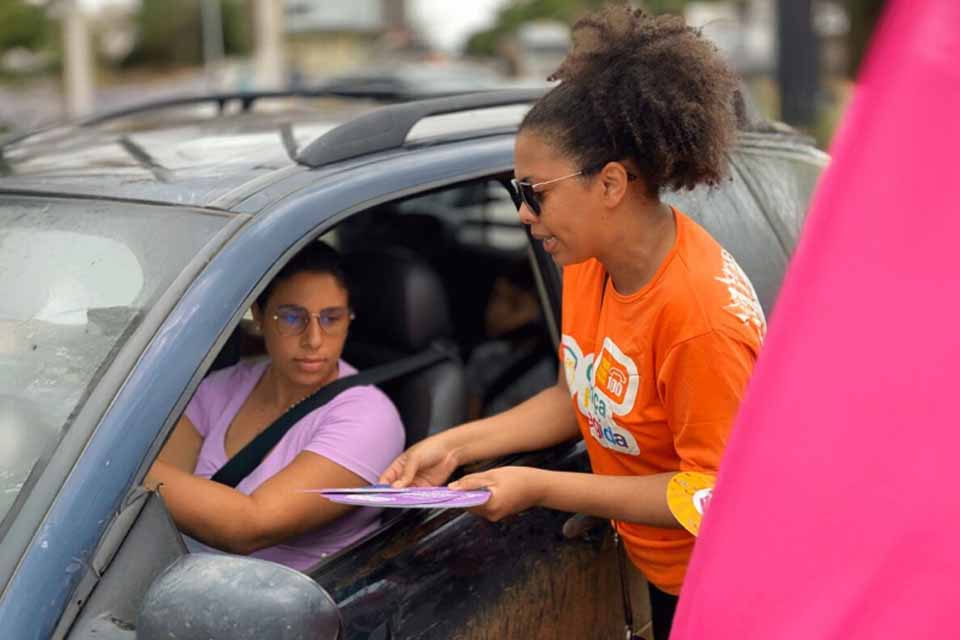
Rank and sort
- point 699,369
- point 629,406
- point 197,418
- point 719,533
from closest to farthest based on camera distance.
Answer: point 719,533, point 699,369, point 629,406, point 197,418

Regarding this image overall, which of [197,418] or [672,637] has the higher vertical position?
[672,637]

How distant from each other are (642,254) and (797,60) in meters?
9.33

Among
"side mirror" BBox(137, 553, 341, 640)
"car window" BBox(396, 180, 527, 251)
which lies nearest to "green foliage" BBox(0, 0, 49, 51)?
"car window" BBox(396, 180, 527, 251)

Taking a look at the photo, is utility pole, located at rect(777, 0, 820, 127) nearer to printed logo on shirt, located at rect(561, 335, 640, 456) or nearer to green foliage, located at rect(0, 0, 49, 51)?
printed logo on shirt, located at rect(561, 335, 640, 456)

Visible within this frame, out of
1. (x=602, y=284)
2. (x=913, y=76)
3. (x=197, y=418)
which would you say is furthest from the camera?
(x=197, y=418)

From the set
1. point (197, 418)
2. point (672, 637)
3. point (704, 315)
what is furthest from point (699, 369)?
point (197, 418)

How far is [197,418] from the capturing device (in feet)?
8.65

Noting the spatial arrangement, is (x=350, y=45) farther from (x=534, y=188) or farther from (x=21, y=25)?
(x=534, y=188)

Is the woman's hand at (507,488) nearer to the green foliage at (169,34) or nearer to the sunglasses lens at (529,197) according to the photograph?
the sunglasses lens at (529,197)

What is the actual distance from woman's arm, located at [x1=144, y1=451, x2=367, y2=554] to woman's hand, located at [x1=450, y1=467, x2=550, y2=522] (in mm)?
344

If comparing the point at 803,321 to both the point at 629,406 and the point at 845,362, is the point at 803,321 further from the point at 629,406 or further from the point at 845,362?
the point at 629,406

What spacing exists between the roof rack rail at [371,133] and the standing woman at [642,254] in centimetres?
33

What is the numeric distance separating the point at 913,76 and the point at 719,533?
1.53ft

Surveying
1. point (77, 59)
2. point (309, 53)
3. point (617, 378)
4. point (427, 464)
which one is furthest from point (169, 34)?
point (617, 378)
